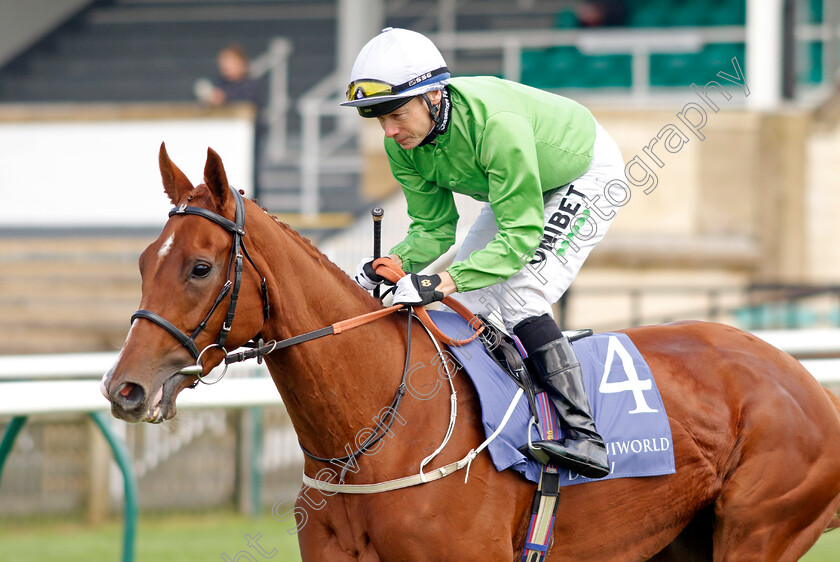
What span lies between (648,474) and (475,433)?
62 centimetres

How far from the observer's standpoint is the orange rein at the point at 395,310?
307cm

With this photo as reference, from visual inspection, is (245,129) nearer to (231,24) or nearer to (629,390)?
(231,24)

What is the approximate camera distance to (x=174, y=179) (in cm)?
290

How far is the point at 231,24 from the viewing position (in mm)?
15625

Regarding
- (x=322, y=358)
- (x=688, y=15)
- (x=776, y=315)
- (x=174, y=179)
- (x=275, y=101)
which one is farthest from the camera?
(x=275, y=101)

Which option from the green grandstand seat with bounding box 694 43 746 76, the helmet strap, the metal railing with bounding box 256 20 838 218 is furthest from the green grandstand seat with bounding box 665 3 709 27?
the helmet strap

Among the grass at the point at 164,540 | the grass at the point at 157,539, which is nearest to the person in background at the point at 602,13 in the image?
the grass at the point at 164,540

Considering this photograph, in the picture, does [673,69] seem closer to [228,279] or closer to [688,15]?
[688,15]

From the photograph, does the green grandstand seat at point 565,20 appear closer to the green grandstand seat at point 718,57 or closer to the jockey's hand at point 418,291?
the green grandstand seat at point 718,57

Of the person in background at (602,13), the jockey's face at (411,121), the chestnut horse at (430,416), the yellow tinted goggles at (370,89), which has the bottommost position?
the chestnut horse at (430,416)

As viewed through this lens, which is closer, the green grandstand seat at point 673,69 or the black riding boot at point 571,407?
the black riding boot at point 571,407

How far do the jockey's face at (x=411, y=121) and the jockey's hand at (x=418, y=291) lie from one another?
422 mm

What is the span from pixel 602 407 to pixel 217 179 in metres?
1.36

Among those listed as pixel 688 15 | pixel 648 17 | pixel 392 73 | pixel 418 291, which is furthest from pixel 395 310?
pixel 688 15
